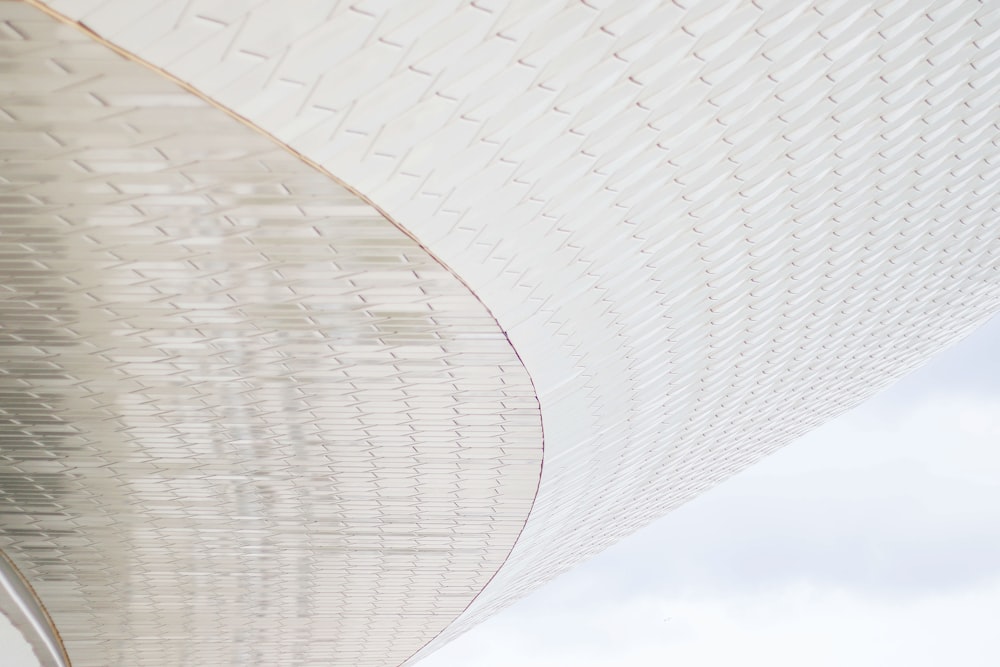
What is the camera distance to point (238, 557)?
1441 centimetres

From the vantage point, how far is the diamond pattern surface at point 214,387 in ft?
21.2

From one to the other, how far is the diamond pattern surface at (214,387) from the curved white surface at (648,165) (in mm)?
367

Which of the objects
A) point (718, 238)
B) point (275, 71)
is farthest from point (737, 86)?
point (275, 71)

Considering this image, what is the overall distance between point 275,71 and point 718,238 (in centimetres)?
576

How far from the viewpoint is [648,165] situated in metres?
8.64

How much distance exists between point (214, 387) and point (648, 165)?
4.55 meters

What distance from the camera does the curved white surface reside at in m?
6.06

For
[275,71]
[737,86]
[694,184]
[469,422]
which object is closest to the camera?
[275,71]

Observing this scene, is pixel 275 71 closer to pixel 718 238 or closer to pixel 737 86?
pixel 737 86

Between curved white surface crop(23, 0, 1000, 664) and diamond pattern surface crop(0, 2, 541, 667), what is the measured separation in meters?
0.37

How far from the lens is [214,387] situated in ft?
32.6

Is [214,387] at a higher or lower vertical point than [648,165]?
lower

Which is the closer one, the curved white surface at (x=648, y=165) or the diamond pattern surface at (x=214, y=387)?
the curved white surface at (x=648, y=165)

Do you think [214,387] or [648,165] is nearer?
[648,165]
